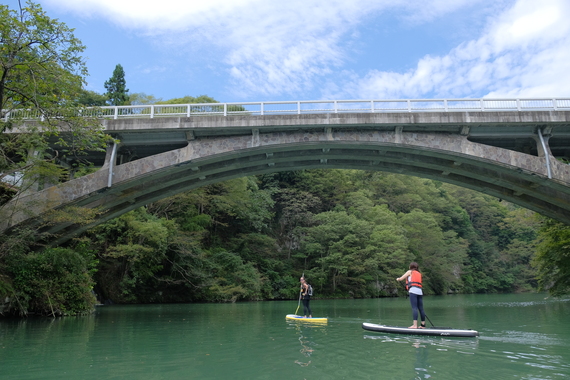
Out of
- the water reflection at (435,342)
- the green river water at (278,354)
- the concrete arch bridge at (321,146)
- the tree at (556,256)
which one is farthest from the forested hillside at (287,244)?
the water reflection at (435,342)

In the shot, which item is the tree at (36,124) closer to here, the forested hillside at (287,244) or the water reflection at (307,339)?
the forested hillside at (287,244)

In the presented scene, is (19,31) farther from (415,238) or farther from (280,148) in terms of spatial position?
(415,238)

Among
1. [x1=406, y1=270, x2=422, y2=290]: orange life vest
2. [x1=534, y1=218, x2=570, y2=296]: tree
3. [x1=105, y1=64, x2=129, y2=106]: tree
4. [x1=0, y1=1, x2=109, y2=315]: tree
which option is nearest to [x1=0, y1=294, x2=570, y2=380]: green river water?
[x1=406, y1=270, x2=422, y2=290]: orange life vest

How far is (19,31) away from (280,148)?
10.1 meters

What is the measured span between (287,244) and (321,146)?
78.3 ft

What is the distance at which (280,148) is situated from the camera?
18156mm

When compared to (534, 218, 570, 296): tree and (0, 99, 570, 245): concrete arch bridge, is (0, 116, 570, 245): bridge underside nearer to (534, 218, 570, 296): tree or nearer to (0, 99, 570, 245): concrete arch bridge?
(0, 99, 570, 245): concrete arch bridge

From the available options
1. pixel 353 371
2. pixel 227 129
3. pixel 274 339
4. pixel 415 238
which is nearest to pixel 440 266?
pixel 415 238

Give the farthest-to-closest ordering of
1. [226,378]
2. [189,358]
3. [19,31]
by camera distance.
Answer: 1. [19,31]
2. [189,358]
3. [226,378]

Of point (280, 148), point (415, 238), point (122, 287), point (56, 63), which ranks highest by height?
point (56, 63)

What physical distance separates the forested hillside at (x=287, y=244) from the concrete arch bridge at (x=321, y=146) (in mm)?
5845

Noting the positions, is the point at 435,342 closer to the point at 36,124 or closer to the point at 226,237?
the point at 36,124

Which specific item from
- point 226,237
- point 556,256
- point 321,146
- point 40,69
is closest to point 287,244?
point 226,237

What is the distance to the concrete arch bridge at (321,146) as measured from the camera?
1686cm
